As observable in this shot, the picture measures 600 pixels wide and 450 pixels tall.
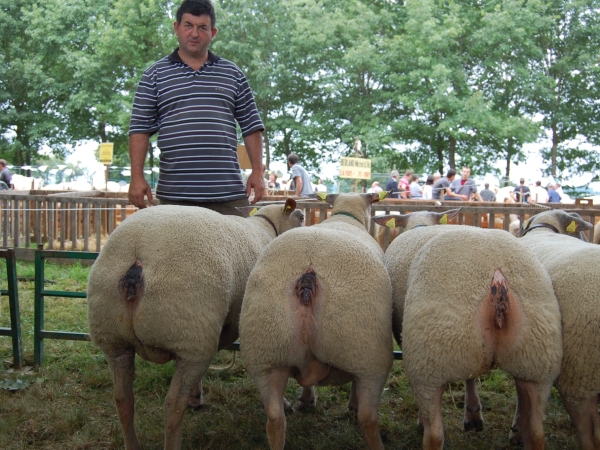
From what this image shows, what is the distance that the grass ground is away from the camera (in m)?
3.58

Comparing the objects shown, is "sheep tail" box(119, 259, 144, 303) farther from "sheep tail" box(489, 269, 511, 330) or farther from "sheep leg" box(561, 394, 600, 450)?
"sheep leg" box(561, 394, 600, 450)

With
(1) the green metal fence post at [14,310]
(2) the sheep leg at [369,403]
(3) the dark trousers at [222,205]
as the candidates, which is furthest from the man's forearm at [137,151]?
(2) the sheep leg at [369,403]

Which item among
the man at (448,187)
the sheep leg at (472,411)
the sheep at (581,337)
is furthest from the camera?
the man at (448,187)

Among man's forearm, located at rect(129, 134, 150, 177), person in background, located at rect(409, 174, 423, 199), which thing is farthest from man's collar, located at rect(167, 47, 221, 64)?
person in background, located at rect(409, 174, 423, 199)

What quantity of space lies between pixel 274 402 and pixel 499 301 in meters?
1.11

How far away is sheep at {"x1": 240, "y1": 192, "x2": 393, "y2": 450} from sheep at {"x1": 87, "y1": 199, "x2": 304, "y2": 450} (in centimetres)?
19

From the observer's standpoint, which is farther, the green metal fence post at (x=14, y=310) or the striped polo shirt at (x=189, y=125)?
the green metal fence post at (x=14, y=310)

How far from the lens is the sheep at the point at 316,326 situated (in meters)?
2.84

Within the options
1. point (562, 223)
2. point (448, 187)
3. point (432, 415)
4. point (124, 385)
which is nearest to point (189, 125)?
point (124, 385)

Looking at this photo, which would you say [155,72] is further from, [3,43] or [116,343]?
[3,43]

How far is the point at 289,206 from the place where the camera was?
4277 mm

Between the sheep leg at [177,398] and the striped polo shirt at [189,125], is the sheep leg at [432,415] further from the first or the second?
the striped polo shirt at [189,125]

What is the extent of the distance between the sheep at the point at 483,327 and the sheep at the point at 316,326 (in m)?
0.18

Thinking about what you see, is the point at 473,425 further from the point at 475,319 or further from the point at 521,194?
the point at 521,194
